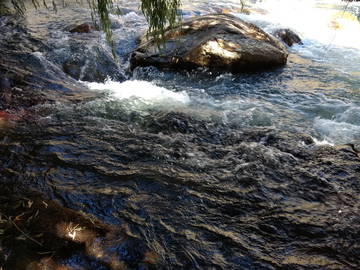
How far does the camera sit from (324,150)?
4.01m

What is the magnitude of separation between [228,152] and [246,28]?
5225 mm

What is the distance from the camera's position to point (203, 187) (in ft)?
10.5

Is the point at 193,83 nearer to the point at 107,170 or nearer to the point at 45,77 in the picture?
the point at 45,77

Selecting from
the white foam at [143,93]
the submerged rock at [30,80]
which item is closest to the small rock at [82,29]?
the submerged rock at [30,80]

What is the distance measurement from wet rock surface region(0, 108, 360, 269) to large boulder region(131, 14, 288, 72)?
117 inches

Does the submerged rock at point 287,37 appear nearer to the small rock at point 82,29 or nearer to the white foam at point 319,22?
the white foam at point 319,22

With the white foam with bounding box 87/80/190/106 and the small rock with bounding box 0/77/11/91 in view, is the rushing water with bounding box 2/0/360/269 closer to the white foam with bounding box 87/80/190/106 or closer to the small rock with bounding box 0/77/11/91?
the white foam with bounding box 87/80/190/106

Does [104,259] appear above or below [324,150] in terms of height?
above

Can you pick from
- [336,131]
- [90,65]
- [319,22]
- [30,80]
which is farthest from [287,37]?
[30,80]

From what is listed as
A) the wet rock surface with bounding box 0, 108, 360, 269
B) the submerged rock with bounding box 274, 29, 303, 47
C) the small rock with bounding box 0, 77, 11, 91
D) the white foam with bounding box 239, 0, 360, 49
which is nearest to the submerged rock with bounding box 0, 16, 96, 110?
the small rock with bounding box 0, 77, 11, 91

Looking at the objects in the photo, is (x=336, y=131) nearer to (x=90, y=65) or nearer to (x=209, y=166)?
(x=209, y=166)

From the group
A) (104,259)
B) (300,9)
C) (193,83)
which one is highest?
(104,259)

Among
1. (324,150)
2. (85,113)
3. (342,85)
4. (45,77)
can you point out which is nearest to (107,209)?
(85,113)

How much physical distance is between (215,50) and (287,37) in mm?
4916
